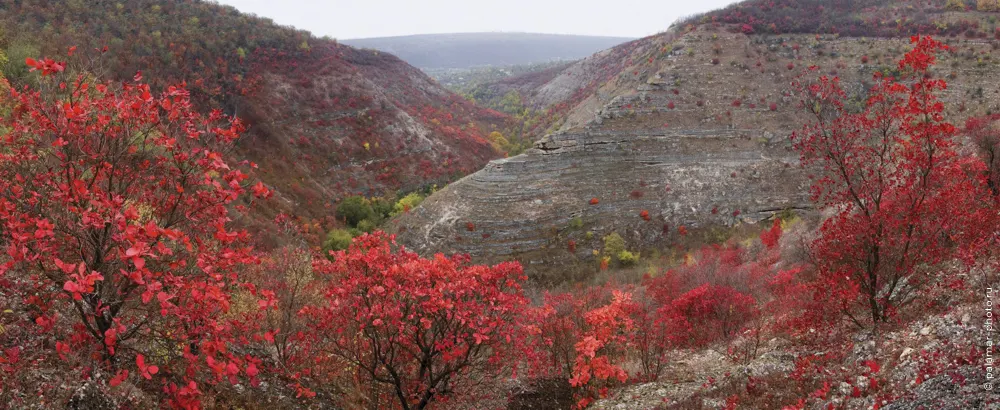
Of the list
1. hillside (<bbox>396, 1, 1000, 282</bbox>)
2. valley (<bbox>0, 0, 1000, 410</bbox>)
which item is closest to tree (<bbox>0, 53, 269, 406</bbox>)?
valley (<bbox>0, 0, 1000, 410</bbox>)

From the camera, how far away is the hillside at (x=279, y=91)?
34.4 m

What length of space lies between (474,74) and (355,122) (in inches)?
3439

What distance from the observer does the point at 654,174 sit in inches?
1258

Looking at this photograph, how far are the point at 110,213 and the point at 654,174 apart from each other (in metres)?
31.3

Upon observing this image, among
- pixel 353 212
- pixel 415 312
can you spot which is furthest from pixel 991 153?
pixel 353 212

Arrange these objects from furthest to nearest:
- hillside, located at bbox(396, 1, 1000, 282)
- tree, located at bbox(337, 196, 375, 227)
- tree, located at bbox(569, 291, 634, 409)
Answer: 1. tree, located at bbox(337, 196, 375, 227)
2. hillside, located at bbox(396, 1, 1000, 282)
3. tree, located at bbox(569, 291, 634, 409)

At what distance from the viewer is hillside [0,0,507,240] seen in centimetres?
3438

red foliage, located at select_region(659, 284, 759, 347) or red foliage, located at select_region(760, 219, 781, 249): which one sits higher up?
red foliage, located at select_region(659, 284, 759, 347)

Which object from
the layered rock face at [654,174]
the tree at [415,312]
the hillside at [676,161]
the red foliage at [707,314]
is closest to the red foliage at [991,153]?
the red foliage at [707,314]

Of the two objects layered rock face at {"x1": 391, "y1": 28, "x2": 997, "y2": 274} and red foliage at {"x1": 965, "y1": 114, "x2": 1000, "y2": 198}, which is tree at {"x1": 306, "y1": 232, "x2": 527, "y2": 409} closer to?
red foliage at {"x1": 965, "y1": 114, "x2": 1000, "y2": 198}

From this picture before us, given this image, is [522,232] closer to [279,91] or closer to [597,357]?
[597,357]

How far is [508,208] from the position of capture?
1165 inches

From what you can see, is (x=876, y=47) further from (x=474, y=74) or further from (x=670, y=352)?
(x=474, y=74)

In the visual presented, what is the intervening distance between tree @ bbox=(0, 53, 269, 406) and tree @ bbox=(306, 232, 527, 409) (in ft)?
6.66
